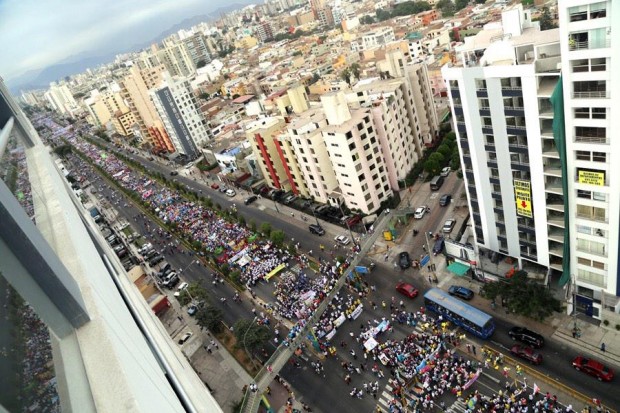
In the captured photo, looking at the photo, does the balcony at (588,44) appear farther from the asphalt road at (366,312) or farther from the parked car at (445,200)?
the parked car at (445,200)

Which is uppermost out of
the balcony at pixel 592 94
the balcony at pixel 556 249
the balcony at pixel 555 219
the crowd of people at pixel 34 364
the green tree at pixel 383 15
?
the crowd of people at pixel 34 364

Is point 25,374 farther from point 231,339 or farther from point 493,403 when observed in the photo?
point 231,339

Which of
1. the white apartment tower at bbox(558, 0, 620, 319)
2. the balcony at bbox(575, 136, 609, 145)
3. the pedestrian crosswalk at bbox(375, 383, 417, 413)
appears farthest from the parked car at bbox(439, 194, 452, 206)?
the pedestrian crosswalk at bbox(375, 383, 417, 413)

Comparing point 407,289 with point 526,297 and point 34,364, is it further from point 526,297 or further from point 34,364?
point 34,364

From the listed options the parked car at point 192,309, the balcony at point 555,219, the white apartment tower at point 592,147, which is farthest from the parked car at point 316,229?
the white apartment tower at point 592,147

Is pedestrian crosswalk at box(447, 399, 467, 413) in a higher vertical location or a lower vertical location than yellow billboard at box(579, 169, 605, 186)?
lower

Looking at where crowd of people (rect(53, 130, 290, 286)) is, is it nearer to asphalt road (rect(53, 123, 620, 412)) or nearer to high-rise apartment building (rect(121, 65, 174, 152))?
asphalt road (rect(53, 123, 620, 412))

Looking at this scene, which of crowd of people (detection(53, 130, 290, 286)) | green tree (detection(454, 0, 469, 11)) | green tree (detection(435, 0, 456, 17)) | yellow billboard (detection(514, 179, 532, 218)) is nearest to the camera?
yellow billboard (detection(514, 179, 532, 218))
